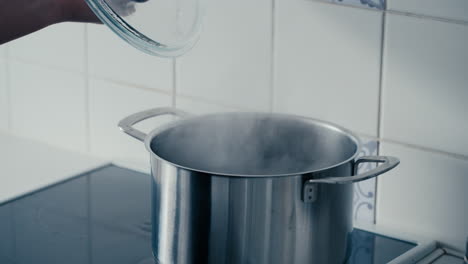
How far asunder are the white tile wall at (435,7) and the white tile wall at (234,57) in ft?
0.59

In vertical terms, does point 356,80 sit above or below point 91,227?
above

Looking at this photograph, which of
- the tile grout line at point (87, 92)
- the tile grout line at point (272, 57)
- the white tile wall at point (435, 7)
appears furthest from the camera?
the tile grout line at point (87, 92)

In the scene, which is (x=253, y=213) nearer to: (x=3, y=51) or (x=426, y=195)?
(x=426, y=195)

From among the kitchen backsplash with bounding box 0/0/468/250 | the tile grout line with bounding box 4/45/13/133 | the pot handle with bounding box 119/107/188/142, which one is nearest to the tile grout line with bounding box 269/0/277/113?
the kitchen backsplash with bounding box 0/0/468/250

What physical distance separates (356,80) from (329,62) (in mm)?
42

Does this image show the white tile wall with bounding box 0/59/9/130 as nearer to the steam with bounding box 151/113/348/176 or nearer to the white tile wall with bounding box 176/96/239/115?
the white tile wall with bounding box 176/96/239/115

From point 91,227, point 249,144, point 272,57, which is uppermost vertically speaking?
point 272,57

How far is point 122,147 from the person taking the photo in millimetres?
1308

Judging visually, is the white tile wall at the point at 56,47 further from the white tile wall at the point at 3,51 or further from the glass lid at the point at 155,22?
the glass lid at the point at 155,22

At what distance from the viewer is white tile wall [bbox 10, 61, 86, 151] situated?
1364mm

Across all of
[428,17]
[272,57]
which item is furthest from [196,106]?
[428,17]

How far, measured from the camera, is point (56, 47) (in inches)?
53.9

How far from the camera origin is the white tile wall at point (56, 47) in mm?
1331

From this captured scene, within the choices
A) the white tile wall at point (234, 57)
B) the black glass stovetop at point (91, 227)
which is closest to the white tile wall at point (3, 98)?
the black glass stovetop at point (91, 227)
